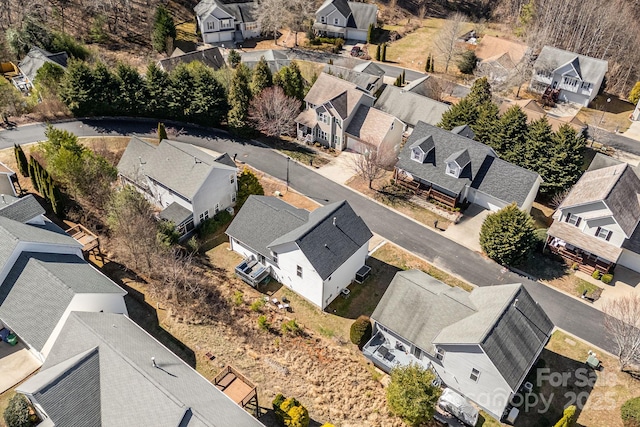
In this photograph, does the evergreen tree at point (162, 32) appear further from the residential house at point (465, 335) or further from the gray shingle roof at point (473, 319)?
the gray shingle roof at point (473, 319)

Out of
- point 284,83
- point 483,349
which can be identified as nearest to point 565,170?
point 483,349

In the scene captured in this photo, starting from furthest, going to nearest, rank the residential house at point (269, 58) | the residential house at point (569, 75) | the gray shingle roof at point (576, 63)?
the residential house at point (269, 58) → the residential house at point (569, 75) → the gray shingle roof at point (576, 63)

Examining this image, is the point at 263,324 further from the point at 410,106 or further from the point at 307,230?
the point at 410,106

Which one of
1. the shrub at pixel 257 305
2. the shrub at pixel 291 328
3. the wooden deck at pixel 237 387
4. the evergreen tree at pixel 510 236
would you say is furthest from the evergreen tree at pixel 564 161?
the wooden deck at pixel 237 387

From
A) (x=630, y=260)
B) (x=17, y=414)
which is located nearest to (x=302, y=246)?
(x=17, y=414)

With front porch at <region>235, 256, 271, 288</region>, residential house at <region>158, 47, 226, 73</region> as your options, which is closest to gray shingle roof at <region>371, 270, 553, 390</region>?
front porch at <region>235, 256, 271, 288</region>

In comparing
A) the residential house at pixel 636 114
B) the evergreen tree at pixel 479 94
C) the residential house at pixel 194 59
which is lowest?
the residential house at pixel 194 59
